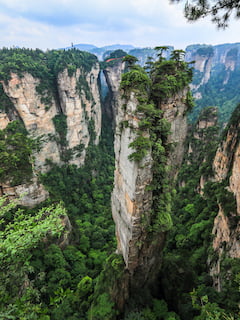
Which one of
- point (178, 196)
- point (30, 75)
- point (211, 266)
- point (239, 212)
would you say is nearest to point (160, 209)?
point (239, 212)

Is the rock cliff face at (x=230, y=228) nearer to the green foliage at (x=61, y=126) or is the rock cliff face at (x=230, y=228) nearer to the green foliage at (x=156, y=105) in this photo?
the green foliage at (x=156, y=105)

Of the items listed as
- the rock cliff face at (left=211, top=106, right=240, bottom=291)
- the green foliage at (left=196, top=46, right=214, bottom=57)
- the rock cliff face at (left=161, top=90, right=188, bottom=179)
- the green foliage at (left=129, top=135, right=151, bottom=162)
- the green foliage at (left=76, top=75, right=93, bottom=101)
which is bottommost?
the rock cliff face at (left=211, top=106, right=240, bottom=291)

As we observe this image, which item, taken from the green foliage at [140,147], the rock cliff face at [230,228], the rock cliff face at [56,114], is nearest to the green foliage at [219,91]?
the rock cliff face at [56,114]

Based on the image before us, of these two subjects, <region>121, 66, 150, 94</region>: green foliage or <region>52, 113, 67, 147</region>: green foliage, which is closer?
<region>121, 66, 150, 94</region>: green foliage

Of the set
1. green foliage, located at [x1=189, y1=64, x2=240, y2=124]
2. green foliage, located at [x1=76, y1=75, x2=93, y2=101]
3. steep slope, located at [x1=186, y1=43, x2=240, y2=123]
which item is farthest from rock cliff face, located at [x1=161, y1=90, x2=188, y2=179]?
steep slope, located at [x1=186, y1=43, x2=240, y2=123]

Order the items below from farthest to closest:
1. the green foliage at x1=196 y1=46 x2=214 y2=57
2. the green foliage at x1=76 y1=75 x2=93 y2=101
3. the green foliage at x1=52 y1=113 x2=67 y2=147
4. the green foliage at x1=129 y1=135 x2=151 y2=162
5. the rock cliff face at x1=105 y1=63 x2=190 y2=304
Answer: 1. the green foliage at x1=196 y1=46 x2=214 y2=57
2. the green foliage at x1=76 y1=75 x2=93 y2=101
3. the green foliage at x1=52 y1=113 x2=67 y2=147
4. the rock cliff face at x1=105 y1=63 x2=190 y2=304
5. the green foliage at x1=129 y1=135 x2=151 y2=162

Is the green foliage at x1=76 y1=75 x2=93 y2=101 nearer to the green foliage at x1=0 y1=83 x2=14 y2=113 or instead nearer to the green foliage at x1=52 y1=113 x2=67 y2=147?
the green foliage at x1=52 y1=113 x2=67 y2=147
